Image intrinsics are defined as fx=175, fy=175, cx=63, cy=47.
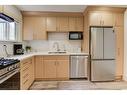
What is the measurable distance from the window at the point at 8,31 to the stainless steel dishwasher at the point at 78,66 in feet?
5.78

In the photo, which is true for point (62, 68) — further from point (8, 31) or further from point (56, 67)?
point (8, 31)

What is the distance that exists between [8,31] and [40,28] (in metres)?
1.20

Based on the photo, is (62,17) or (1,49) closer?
(1,49)

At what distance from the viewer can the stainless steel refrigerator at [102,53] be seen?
4852 mm

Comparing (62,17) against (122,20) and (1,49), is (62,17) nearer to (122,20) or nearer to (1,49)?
(122,20)

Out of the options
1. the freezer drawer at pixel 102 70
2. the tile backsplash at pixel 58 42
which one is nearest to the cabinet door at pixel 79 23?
the tile backsplash at pixel 58 42

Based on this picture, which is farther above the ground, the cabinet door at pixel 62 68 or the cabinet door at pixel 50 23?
the cabinet door at pixel 50 23

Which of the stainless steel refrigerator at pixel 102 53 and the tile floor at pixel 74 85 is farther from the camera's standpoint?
the stainless steel refrigerator at pixel 102 53

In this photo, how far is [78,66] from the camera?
16.7 feet

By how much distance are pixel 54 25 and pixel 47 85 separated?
1.93 m

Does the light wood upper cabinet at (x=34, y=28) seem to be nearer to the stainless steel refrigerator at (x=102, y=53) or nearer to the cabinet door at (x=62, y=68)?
the cabinet door at (x=62, y=68)

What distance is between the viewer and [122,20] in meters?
5.09
